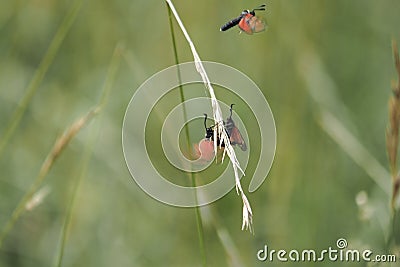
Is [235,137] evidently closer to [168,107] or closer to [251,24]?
[251,24]

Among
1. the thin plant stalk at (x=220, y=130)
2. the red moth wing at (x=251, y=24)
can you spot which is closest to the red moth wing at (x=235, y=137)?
the thin plant stalk at (x=220, y=130)

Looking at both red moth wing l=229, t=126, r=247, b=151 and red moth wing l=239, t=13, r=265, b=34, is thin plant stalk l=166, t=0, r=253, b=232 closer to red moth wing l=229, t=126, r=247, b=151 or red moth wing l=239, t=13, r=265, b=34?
red moth wing l=229, t=126, r=247, b=151

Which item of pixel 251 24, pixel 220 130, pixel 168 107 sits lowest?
pixel 220 130

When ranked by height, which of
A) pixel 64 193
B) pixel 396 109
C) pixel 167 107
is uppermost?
pixel 167 107

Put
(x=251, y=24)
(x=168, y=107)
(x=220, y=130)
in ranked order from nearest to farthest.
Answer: (x=220, y=130) → (x=251, y=24) → (x=168, y=107)

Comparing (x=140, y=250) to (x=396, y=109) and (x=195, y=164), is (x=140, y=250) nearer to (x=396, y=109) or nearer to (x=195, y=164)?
(x=195, y=164)

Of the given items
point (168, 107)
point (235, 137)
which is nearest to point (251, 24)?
point (235, 137)

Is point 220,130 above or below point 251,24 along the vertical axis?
below

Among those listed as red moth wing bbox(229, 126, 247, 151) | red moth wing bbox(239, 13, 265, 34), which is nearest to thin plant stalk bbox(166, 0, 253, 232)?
red moth wing bbox(229, 126, 247, 151)

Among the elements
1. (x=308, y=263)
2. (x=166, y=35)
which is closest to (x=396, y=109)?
(x=308, y=263)
